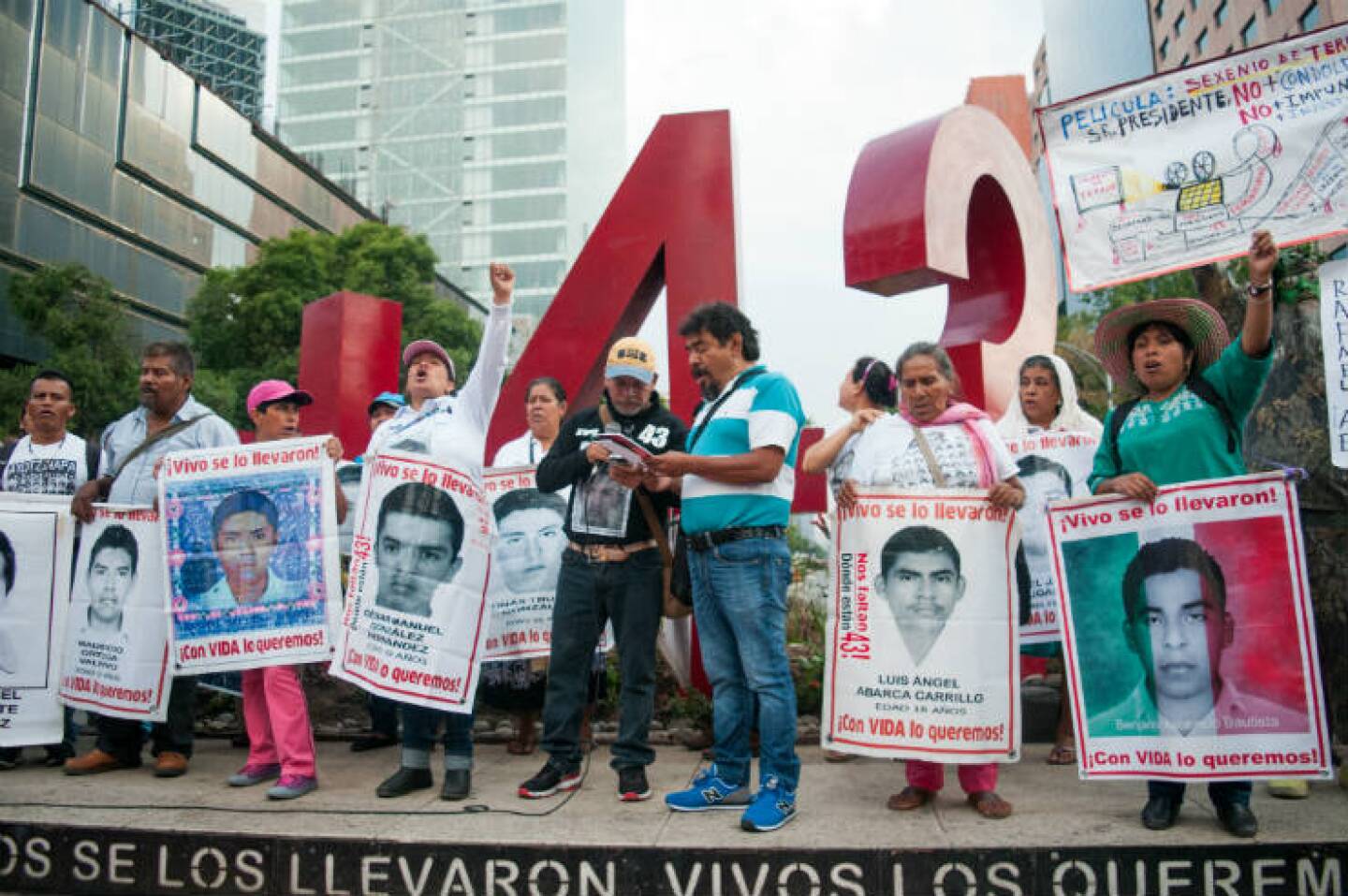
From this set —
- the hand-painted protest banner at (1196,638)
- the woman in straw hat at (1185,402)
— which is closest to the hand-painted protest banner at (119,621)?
the hand-painted protest banner at (1196,638)

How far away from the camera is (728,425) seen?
3953 millimetres

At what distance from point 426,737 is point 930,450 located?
8.34 feet

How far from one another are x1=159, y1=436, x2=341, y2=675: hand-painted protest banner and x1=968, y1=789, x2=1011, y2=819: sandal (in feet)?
9.40

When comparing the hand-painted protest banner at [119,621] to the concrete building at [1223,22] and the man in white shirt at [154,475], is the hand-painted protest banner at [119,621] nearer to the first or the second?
the man in white shirt at [154,475]

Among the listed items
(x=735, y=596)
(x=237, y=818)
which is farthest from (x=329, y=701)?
(x=735, y=596)

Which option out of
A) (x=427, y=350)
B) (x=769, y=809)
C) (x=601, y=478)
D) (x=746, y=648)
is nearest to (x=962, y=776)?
(x=769, y=809)

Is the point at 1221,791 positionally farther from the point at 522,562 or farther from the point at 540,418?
the point at 540,418

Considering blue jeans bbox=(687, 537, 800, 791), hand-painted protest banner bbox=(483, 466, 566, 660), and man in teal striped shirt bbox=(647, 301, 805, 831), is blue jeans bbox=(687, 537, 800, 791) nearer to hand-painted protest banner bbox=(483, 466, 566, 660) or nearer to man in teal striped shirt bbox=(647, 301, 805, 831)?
man in teal striped shirt bbox=(647, 301, 805, 831)

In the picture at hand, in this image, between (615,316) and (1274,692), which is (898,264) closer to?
(615,316)

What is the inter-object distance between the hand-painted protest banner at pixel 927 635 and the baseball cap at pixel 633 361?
1.05 metres

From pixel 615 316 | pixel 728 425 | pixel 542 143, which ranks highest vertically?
pixel 542 143

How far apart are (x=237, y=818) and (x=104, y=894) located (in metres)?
0.50

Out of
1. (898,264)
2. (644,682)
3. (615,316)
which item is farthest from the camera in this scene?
(615,316)

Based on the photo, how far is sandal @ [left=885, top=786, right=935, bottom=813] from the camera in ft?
12.7
